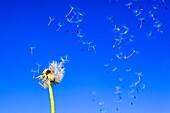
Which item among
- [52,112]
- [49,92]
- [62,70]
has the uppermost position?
[62,70]

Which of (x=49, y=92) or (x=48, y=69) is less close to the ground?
(x=48, y=69)

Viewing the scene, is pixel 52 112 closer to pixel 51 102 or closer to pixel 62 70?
pixel 51 102

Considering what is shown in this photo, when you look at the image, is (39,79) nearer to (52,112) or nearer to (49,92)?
(49,92)

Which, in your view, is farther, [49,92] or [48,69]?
[48,69]

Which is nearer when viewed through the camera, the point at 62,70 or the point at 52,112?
the point at 52,112

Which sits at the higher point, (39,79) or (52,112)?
(39,79)

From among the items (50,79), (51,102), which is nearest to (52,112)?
(51,102)

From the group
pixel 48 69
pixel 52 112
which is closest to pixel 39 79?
pixel 48 69
